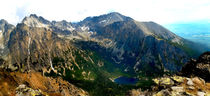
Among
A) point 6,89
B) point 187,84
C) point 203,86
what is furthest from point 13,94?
point 203,86

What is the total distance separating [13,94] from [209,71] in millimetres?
80920

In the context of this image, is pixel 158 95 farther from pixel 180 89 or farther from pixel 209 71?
pixel 209 71

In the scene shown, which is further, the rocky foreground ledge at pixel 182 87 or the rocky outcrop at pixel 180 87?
the rocky foreground ledge at pixel 182 87

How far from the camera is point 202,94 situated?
40344mm

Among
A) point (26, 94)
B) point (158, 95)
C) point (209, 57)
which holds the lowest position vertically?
point (26, 94)

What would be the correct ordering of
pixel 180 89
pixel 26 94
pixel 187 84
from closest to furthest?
pixel 180 89
pixel 187 84
pixel 26 94

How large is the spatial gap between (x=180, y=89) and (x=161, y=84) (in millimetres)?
7524

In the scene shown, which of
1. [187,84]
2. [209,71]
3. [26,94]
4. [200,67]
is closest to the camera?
[187,84]

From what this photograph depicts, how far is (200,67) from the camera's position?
226 feet

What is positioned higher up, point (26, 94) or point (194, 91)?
point (194, 91)

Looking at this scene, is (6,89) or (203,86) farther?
(6,89)

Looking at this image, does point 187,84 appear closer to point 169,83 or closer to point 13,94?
point 169,83

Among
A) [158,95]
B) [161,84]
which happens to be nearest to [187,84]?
[161,84]

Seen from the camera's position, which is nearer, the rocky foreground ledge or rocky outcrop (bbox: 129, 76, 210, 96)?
rocky outcrop (bbox: 129, 76, 210, 96)
